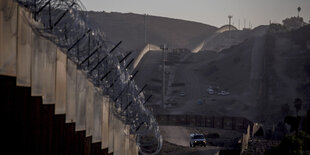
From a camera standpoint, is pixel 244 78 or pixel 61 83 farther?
pixel 244 78

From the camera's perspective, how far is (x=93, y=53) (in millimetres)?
17812

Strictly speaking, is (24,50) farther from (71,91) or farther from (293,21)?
(293,21)

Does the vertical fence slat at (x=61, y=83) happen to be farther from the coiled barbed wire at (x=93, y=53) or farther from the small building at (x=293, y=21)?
the small building at (x=293, y=21)

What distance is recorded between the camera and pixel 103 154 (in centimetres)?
2102

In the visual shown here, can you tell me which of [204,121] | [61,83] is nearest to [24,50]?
[61,83]

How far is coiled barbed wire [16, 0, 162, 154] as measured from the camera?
1574cm

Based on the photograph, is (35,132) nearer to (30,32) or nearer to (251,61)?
(30,32)

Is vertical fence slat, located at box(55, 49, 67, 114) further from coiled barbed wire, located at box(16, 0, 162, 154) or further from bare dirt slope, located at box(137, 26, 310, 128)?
bare dirt slope, located at box(137, 26, 310, 128)

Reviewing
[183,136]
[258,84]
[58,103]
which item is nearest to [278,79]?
[258,84]

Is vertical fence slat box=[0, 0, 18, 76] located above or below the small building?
below

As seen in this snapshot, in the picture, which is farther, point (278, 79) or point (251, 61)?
point (251, 61)

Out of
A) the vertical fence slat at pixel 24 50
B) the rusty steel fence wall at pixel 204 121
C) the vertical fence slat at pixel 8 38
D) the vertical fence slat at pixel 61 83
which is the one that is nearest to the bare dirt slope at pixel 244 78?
the rusty steel fence wall at pixel 204 121

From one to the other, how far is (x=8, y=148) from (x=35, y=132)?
61.3 inches

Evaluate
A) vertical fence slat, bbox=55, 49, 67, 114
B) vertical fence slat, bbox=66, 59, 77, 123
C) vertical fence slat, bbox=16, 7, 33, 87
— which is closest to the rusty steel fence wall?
vertical fence slat, bbox=66, 59, 77, 123
